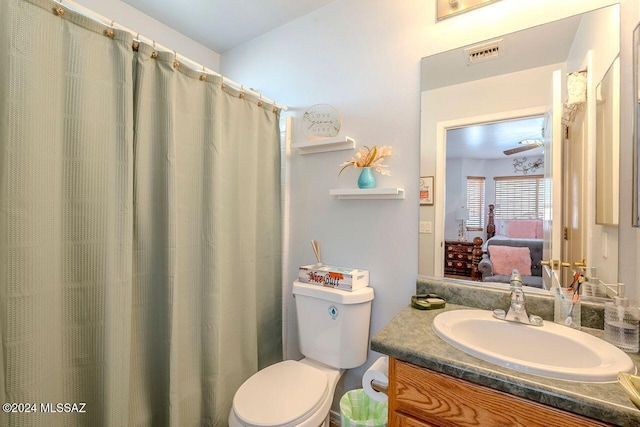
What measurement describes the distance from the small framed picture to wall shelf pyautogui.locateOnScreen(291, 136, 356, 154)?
435mm

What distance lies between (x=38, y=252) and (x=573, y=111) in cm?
196

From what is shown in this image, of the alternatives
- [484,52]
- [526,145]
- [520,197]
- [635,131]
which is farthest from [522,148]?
[484,52]

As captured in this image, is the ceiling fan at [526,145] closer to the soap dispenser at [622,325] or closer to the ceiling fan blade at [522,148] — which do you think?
the ceiling fan blade at [522,148]

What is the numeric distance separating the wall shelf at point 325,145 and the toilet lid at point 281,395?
3.85 ft

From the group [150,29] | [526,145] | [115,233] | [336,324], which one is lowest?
[336,324]

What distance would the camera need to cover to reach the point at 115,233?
106 centimetres

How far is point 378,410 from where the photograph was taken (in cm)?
134

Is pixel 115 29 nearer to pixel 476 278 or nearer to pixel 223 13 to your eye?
pixel 223 13

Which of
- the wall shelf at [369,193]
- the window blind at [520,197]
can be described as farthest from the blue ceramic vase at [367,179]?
the window blind at [520,197]

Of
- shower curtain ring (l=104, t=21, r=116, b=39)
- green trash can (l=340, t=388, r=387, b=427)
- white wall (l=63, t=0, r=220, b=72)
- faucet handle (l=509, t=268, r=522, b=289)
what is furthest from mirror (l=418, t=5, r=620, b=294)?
white wall (l=63, t=0, r=220, b=72)

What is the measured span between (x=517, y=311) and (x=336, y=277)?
29.8 inches

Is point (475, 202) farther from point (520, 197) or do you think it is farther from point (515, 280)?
point (515, 280)

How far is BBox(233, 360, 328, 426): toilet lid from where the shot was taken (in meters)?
1.05

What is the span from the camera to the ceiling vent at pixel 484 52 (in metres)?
1.18
